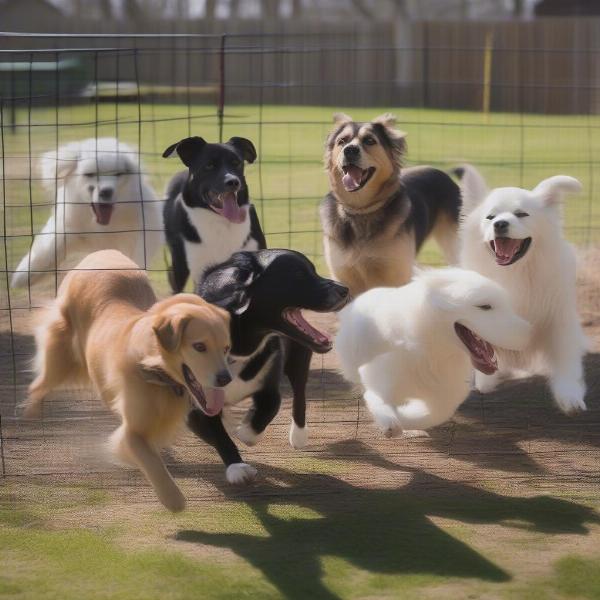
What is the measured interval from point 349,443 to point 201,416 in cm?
78

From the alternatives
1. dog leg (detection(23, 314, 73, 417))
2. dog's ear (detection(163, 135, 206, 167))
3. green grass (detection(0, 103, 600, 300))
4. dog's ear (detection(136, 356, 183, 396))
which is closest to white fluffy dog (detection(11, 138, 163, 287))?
green grass (detection(0, 103, 600, 300))

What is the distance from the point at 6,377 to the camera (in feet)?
17.1

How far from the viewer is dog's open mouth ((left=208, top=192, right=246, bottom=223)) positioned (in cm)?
531

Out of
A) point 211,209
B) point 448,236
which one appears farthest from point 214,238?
point 448,236

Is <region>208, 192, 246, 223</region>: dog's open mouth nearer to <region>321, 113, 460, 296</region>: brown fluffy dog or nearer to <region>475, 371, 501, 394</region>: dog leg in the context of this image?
<region>321, 113, 460, 296</region>: brown fluffy dog

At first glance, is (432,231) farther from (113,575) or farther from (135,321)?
(113,575)

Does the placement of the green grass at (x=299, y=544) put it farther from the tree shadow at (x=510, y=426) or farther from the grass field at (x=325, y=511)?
the tree shadow at (x=510, y=426)

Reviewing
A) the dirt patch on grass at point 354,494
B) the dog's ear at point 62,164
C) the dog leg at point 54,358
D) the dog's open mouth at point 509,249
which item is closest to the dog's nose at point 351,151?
the dog's open mouth at point 509,249

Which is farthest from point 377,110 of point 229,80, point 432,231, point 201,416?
point 201,416

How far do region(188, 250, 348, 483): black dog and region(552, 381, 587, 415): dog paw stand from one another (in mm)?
1165

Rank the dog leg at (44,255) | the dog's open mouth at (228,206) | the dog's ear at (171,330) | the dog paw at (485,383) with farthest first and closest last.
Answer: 1. the dog leg at (44,255)
2. the dog's open mouth at (228,206)
3. the dog paw at (485,383)
4. the dog's ear at (171,330)

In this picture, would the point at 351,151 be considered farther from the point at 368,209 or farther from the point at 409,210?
the point at 409,210

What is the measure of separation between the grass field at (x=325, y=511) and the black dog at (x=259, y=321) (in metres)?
0.17

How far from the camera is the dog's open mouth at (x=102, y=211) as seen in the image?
6.36 m
